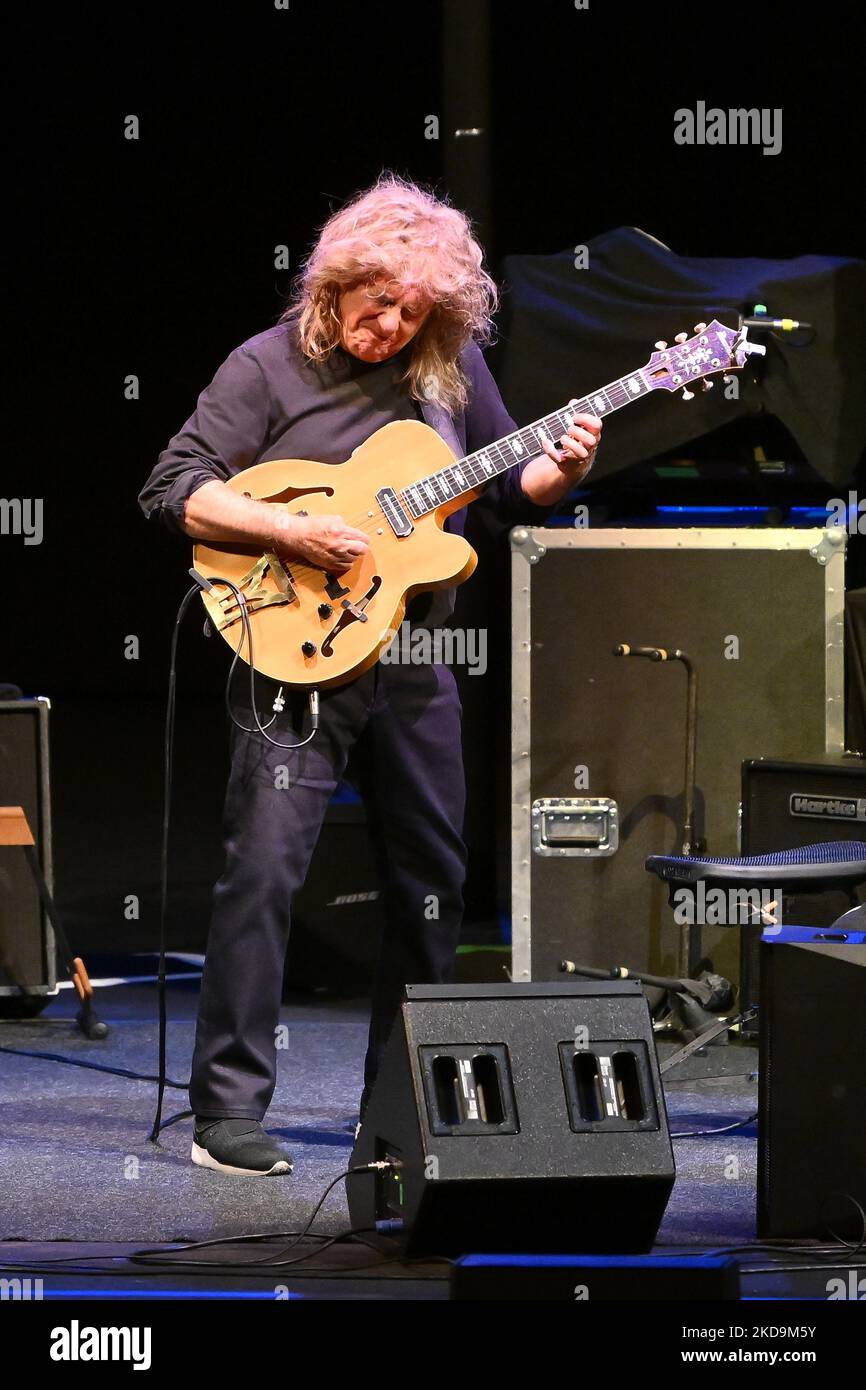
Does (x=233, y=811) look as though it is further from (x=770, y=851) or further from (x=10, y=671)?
(x=10, y=671)

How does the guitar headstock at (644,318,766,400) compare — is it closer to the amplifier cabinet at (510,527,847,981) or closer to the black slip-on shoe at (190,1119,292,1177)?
the amplifier cabinet at (510,527,847,981)

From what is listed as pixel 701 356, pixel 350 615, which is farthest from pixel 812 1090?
pixel 701 356

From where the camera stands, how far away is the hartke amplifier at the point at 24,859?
17.7 feet

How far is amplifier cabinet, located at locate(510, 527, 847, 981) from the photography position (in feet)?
17.3

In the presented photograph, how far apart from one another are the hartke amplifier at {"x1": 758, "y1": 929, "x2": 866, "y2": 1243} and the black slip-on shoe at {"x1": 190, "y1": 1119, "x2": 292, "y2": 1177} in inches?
40.5

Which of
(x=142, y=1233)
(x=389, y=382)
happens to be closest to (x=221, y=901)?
(x=142, y=1233)

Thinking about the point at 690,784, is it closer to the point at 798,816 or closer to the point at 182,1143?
the point at 798,816

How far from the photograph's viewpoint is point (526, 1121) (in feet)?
9.57

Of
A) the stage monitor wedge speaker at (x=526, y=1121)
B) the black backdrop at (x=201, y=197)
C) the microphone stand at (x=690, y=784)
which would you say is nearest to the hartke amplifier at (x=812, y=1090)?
the stage monitor wedge speaker at (x=526, y=1121)

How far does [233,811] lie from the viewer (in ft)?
12.5

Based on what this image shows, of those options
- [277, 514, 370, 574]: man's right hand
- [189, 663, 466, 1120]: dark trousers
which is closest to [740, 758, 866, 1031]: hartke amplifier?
[189, 663, 466, 1120]: dark trousers

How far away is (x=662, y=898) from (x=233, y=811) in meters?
1.90

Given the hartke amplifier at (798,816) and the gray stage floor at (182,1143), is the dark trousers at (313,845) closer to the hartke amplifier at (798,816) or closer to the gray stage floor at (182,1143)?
the gray stage floor at (182,1143)

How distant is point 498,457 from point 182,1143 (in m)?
1.68
